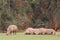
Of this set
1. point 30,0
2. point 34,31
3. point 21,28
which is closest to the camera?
point 34,31

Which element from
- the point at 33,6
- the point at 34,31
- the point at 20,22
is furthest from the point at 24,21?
the point at 34,31

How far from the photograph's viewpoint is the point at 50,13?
32094 mm

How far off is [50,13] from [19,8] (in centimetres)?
368

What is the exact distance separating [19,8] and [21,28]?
2851mm

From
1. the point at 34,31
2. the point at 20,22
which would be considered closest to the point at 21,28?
the point at 20,22

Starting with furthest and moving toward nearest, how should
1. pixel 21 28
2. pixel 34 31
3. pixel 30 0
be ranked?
1. pixel 30 0
2. pixel 21 28
3. pixel 34 31

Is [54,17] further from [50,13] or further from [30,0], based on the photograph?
[30,0]

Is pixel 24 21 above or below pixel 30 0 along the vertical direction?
below

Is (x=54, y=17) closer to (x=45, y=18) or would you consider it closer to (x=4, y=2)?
(x=45, y=18)

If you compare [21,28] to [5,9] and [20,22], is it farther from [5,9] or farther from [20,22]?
[5,9]

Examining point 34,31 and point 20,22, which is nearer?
point 34,31

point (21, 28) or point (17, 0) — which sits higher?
point (17, 0)

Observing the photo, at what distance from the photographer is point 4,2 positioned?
30.8 m

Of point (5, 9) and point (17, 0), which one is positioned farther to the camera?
point (17, 0)
